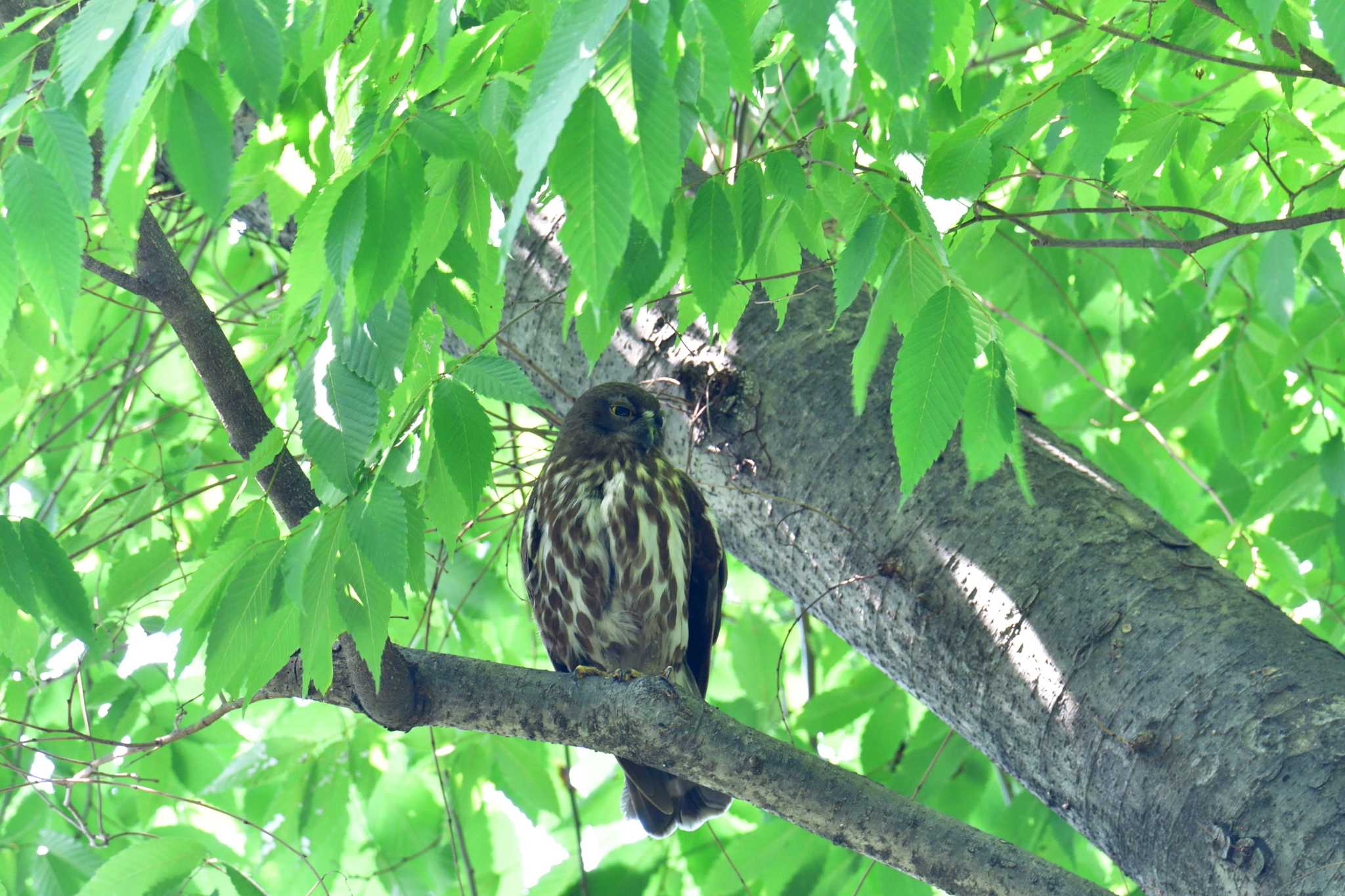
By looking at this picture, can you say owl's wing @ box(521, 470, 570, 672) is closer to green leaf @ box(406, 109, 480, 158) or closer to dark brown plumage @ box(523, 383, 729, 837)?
dark brown plumage @ box(523, 383, 729, 837)

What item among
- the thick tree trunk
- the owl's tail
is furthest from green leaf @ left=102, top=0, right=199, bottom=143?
the owl's tail

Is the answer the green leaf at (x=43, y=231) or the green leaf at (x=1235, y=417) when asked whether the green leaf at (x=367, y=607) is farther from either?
the green leaf at (x=1235, y=417)

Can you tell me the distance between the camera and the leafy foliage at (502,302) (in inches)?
54.2

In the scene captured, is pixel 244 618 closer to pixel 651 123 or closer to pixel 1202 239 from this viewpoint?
pixel 651 123

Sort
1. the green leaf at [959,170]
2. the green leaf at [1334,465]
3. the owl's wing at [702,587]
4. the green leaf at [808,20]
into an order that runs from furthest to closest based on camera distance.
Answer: the owl's wing at [702,587], the green leaf at [1334,465], the green leaf at [959,170], the green leaf at [808,20]

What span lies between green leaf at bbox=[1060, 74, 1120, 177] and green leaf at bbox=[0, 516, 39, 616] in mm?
1976

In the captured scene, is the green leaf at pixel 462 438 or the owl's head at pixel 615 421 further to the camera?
the owl's head at pixel 615 421

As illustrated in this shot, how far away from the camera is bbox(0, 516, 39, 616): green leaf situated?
2.02 m

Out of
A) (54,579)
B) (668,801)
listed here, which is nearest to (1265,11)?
(54,579)

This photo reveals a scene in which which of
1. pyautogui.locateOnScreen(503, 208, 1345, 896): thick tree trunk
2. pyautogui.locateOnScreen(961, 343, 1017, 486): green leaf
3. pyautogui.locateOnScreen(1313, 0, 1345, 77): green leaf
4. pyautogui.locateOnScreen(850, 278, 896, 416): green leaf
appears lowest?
pyautogui.locateOnScreen(503, 208, 1345, 896): thick tree trunk

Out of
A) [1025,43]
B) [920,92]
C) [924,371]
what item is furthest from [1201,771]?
[1025,43]

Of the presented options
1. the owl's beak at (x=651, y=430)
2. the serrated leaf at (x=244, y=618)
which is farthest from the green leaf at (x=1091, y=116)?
the owl's beak at (x=651, y=430)

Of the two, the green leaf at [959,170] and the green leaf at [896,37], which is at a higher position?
the green leaf at [896,37]

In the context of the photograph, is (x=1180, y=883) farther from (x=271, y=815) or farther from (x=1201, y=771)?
(x=271, y=815)
